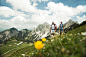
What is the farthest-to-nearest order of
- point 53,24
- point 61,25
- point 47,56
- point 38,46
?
1. point 61,25
2. point 53,24
3. point 47,56
4. point 38,46

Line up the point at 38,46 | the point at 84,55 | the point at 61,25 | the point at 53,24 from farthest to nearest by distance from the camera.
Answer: the point at 61,25 < the point at 53,24 < the point at 38,46 < the point at 84,55

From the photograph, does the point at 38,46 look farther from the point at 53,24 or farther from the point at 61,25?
the point at 61,25

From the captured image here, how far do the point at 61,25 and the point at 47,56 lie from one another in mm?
12627

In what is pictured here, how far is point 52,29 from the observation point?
13125 mm

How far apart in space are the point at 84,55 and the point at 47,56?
139 centimetres

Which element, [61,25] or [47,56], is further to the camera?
[61,25]

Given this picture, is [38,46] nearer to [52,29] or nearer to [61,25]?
[52,29]

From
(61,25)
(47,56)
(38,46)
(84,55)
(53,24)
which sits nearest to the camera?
(84,55)

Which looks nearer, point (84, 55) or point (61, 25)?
point (84, 55)

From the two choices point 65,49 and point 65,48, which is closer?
Answer: point 65,49

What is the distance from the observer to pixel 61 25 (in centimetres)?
1425

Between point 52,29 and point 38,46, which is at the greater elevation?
point 38,46

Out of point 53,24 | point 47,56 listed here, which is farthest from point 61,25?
point 47,56

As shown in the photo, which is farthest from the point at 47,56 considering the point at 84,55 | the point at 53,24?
the point at 53,24
